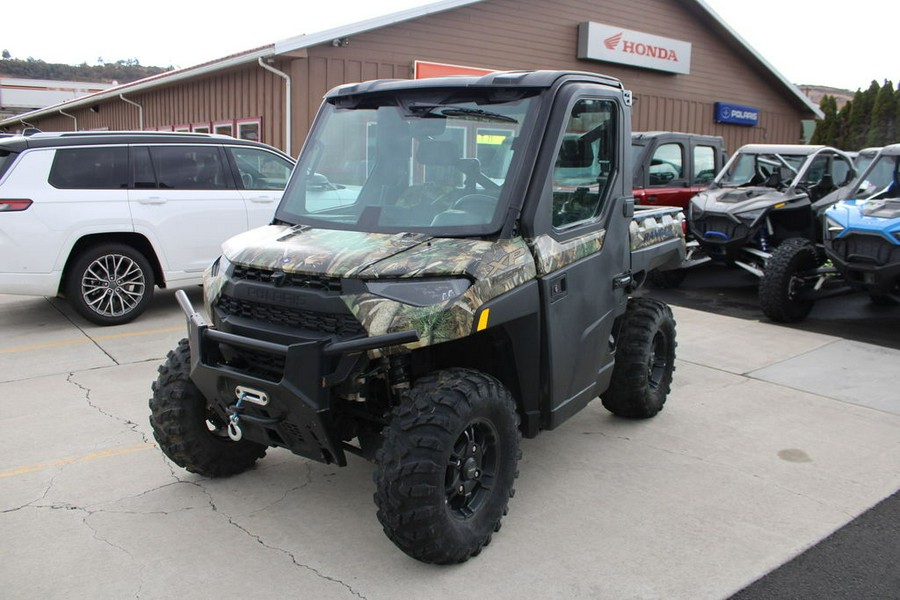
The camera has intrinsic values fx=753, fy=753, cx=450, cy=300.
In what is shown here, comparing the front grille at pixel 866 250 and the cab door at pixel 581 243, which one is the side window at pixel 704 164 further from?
the cab door at pixel 581 243

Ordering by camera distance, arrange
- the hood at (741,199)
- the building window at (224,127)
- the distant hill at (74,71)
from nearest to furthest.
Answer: the hood at (741,199)
the building window at (224,127)
the distant hill at (74,71)

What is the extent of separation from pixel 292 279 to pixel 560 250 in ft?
4.41

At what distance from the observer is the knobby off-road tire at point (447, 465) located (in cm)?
315

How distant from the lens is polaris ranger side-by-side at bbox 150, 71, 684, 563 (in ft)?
10.5

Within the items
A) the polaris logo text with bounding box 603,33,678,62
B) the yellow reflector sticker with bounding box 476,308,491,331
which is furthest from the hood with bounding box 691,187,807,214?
the polaris logo text with bounding box 603,33,678,62

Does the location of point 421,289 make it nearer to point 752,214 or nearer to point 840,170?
point 752,214

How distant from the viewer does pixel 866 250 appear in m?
7.55

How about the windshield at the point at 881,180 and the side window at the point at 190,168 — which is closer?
the side window at the point at 190,168

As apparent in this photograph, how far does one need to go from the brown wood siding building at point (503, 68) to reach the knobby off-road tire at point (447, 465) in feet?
37.1

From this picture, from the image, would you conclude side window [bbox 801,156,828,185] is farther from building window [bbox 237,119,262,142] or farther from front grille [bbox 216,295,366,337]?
building window [bbox 237,119,262,142]

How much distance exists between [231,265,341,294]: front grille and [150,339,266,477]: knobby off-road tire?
2.23ft

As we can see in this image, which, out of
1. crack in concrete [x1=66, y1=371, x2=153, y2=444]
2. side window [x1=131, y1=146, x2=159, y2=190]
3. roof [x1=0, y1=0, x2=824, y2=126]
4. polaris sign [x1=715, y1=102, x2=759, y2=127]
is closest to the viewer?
crack in concrete [x1=66, y1=371, x2=153, y2=444]

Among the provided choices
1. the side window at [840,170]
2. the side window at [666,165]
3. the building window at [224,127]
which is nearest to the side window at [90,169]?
the side window at [666,165]

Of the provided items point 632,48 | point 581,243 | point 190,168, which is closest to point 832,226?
point 581,243
